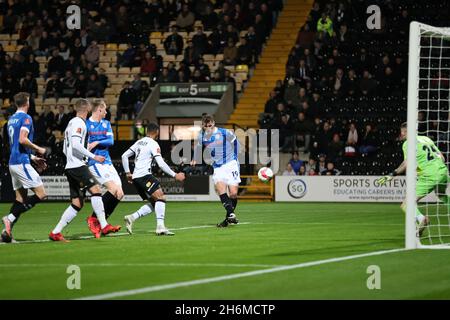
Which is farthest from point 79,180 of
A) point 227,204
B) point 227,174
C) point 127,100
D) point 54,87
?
point 54,87

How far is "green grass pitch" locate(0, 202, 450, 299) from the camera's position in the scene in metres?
8.90

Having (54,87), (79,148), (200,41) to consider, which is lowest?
(79,148)

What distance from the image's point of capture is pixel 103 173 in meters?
16.1

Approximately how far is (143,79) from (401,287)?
29057 millimetres

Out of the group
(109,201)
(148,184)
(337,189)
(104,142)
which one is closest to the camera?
(104,142)

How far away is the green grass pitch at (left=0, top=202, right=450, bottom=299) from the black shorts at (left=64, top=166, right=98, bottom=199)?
2.69 ft

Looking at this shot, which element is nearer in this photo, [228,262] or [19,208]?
[228,262]

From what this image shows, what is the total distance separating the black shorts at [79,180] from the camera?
49.2 feet

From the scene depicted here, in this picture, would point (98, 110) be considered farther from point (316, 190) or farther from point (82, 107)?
point (316, 190)

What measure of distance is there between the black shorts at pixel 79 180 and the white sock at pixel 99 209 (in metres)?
0.29

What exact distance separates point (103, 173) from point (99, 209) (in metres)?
0.94
